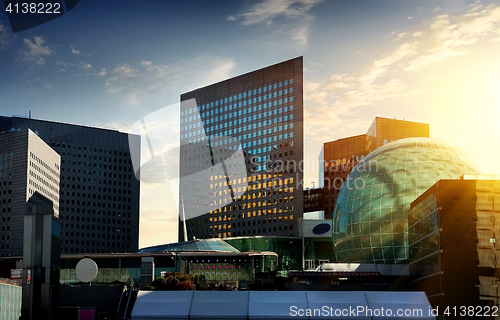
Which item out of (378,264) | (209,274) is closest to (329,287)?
(378,264)

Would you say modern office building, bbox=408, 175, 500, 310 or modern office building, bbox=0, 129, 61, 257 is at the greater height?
modern office building, bbox=0, 129, 61, 257

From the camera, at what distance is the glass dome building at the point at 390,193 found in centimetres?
5978

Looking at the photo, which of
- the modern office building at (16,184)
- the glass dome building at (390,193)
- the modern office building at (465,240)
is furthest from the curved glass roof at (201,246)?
the modern office building at (465,240)

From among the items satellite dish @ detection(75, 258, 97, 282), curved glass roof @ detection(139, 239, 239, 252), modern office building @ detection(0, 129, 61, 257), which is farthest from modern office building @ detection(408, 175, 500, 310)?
modern office building @ detection(0, 129, 61, 257)

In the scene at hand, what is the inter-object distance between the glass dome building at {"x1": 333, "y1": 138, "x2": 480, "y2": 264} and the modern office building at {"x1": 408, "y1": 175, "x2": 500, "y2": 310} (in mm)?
5852

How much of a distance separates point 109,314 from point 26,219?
29.7m

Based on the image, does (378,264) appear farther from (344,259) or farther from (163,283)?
(163,283)

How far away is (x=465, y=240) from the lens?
52.9 meters

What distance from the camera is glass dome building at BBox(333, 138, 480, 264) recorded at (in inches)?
2354

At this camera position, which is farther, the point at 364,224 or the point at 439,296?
the point at 364,224

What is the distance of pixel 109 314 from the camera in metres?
46.7

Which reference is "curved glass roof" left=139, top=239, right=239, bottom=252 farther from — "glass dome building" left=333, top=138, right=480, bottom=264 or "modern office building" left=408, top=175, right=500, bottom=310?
"modern office building" left=408, top=175, right=500, bottom=310

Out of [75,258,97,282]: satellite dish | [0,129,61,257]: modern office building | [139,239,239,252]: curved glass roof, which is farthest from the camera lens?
[0,129,61,257]: modern office building

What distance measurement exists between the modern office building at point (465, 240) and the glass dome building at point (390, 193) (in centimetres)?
585
